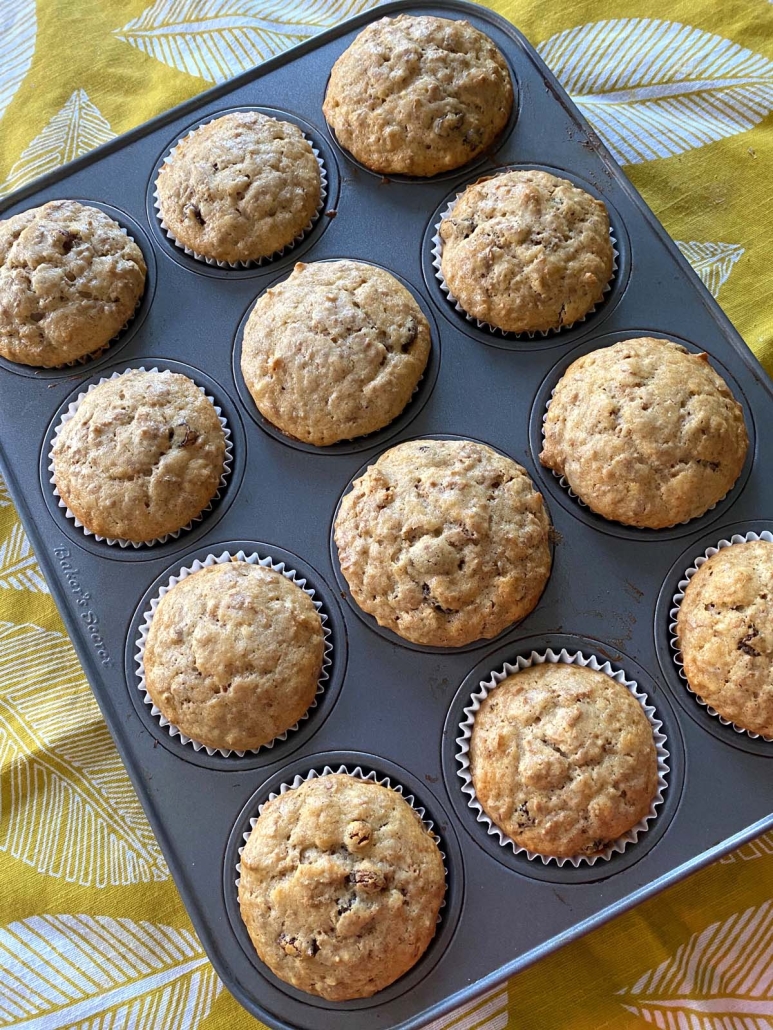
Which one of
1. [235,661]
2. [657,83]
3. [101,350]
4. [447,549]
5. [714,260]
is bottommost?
[235,661]

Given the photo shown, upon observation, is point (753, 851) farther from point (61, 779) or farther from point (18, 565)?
point (18, 565)

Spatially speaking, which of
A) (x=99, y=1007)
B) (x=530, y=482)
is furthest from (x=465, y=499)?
(x=99, y=1007)

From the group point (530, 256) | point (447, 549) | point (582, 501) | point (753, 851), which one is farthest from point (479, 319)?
point (753, 851)

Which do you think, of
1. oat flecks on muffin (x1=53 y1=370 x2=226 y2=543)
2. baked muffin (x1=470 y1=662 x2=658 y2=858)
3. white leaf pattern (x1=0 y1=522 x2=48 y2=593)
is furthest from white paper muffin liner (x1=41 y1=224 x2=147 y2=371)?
baked muffin (x1=470 y1=662 x2=658 y2=858)

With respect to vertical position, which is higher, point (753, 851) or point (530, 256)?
point (530, 256)

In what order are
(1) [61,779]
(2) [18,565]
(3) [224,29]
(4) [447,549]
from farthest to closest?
(3) [224,29]
(2) [18,565]
(1) [61,779]
(4) [447,549]

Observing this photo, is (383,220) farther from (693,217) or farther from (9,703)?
(9,703)

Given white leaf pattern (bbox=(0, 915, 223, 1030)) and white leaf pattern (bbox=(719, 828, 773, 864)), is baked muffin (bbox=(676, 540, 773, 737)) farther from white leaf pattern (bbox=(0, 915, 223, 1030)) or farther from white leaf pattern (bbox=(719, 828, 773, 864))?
white leaf pattern (bbox=(0, 915, 223, 1030))
